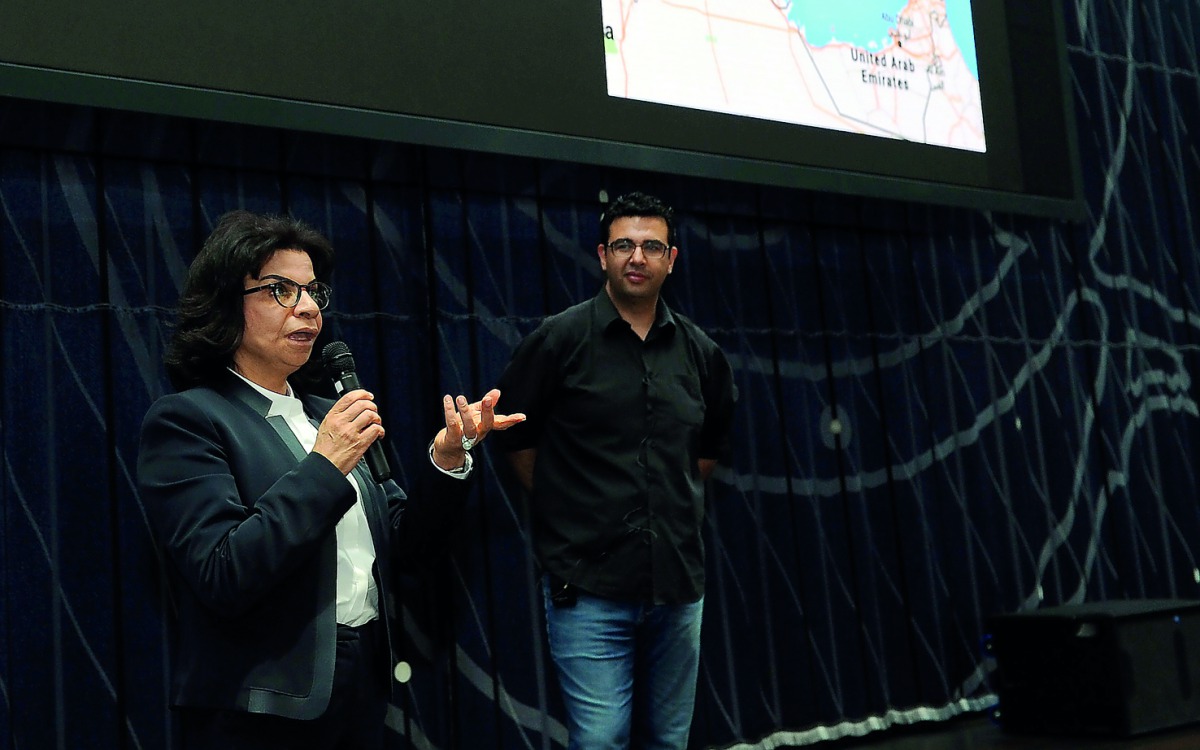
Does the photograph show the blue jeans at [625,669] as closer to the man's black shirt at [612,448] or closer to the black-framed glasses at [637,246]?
the man's black shirt at [612,448]

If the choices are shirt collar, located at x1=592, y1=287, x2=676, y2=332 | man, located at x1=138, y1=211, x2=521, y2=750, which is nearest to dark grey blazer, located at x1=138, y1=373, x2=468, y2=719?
man, located at x1=138, y1=211, x2=521, y2=750

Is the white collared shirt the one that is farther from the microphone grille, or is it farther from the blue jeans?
the blue jeans

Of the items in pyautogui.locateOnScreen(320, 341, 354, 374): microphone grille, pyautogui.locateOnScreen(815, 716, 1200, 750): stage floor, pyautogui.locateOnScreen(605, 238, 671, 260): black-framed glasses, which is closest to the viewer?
pyautogui.locateOnScreen(320, 341, 354, 374): microphone grille

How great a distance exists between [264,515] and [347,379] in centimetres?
31

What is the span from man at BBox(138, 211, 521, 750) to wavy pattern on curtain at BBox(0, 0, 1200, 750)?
0.64m

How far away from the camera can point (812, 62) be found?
9.80 ft

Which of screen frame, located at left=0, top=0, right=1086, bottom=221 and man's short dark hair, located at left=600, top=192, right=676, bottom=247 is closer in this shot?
screen frame, located at left=0, top=0, right=1086, bottom=221

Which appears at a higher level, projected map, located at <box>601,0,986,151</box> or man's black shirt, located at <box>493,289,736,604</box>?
projected map, located at <box>601,0,986,151</box>

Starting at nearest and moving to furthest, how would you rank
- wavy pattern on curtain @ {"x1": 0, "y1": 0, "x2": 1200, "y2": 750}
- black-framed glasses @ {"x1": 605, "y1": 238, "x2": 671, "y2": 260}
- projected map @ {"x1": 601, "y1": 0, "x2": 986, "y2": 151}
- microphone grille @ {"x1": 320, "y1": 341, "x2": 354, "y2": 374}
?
microphone grille @ {"x1": 320, "y1": 341, "x2": 354, "y2": 374} < wavy pattern on curtain @ {"x1": 0, "y1": 0, "x2": 1200, "y2": 750} < black-framed glasses @ {"x1": 605, "y1": 238, "x2": 671, "y2": 260} < projected map @ {"x1": 601, "y1": 0, "x2": 986, "y2": 151}

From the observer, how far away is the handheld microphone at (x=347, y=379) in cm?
167

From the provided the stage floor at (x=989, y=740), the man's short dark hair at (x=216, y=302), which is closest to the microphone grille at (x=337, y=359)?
the man's short dark hair at (x=216, y=302)

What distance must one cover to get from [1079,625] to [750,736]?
90 cm

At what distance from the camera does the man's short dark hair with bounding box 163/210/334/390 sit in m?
1.69

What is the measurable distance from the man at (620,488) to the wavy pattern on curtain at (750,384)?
35 cm
